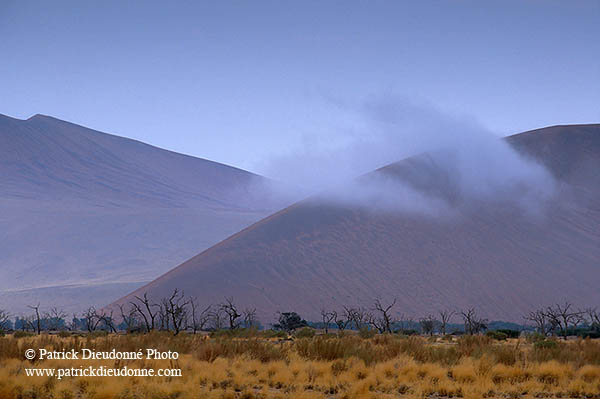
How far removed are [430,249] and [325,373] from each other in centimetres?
6618

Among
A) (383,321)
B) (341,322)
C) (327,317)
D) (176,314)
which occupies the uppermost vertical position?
(176,314)

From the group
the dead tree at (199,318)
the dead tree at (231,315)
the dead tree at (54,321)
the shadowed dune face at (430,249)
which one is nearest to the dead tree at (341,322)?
the shadowed dune face at (430,249)

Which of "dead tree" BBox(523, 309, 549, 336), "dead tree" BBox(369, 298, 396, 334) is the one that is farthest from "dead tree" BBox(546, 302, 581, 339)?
"dead tree" BBox(369, 298, 396, 334)

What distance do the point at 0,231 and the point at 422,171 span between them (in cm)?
8409

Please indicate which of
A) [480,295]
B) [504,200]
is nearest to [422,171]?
[504,200]

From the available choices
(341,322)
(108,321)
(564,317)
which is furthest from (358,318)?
(108,321)

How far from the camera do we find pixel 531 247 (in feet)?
261

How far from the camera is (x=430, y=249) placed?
80500 millimetres

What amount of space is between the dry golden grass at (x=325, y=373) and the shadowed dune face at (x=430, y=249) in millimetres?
48522

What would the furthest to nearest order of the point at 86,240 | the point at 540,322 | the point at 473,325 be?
the point at 86,240, the point at 540,322, the point at 473,325

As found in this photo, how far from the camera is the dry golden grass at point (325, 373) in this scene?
522 inches

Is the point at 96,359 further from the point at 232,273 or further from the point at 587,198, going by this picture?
the point at 587,198

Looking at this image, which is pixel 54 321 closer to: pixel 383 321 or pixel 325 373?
pixel 383 321

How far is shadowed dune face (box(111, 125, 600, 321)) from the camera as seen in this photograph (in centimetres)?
7112
